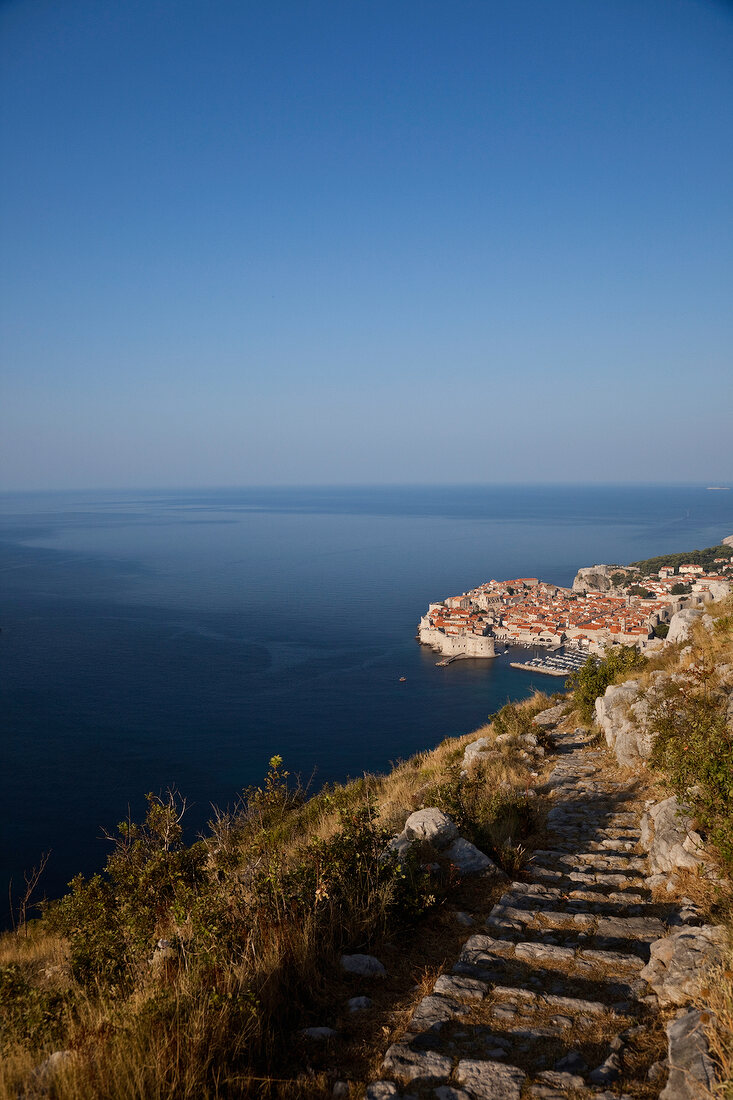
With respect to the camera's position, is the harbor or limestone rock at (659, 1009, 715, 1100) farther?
the harbor

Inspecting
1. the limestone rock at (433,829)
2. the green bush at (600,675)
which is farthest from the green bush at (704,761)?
the green bush at (600,675)

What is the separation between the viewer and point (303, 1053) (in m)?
3.14

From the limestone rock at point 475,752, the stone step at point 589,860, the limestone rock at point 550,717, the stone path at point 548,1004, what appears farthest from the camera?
the limestone rock at point 550,717

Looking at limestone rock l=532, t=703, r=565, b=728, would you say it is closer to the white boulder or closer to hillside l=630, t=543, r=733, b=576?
the white boulder

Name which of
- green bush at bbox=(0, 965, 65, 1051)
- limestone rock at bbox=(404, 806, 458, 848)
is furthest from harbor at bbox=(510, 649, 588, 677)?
green bush at bbox=(0, 965, 65, 1051)

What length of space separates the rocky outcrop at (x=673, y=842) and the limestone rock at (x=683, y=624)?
845 centimetres

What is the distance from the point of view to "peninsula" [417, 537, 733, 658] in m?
56.0

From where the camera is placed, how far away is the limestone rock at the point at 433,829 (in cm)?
589

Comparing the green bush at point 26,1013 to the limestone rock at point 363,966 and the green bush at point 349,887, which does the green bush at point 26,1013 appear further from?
the limestone rock at point 363,966

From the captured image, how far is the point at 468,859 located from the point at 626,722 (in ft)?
18.5

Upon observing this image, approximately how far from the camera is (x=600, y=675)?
548 inches

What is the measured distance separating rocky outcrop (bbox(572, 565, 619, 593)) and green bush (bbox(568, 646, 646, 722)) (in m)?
64.2

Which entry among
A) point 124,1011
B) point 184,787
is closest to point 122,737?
point 184,787

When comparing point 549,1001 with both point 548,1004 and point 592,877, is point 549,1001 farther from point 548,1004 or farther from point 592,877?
point 592,877
